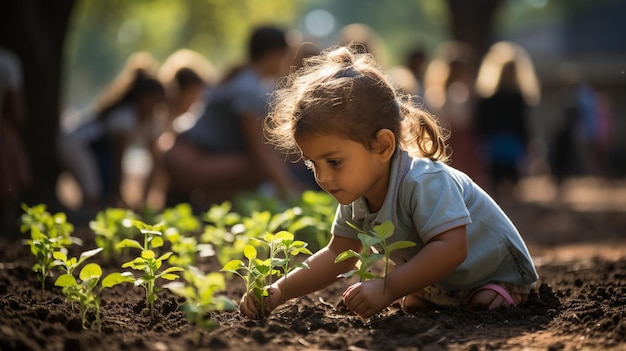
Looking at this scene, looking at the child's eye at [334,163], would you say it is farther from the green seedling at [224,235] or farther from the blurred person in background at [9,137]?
the blurred person in background at [9,137]

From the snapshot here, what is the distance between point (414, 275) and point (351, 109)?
2.20 feet

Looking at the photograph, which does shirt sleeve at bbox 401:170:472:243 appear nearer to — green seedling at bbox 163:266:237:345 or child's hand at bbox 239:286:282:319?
child's hand at bbox 239:286:282:319

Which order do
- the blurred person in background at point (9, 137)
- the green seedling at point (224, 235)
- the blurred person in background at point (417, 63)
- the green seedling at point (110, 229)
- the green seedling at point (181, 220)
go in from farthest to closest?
the blurred person in background at point (417, 63) → the blurred person in background at point (9, 137) → the green seedling at point (181, 220) → the green seedling at point (110, 229) → the green seedling at point (224, 235)

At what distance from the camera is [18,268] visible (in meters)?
4.61

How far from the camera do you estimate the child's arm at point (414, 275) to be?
132 inches

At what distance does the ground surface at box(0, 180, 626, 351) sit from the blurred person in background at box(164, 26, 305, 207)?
396 centimetres

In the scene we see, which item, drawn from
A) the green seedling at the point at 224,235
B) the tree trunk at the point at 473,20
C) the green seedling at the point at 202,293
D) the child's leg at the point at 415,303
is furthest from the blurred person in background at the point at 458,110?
the green seedling at the point at 202,293

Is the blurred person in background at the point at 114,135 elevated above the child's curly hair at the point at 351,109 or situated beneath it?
situated beneath

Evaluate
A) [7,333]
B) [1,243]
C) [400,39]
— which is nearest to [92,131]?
[1,243]

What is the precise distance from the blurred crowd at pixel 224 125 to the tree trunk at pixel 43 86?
24 cm

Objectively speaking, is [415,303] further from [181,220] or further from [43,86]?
[43,86]

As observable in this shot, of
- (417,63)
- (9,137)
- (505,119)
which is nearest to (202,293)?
(9,137)

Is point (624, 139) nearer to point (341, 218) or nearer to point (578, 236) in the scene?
point (578, 236)

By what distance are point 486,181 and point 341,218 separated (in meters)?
8.96
